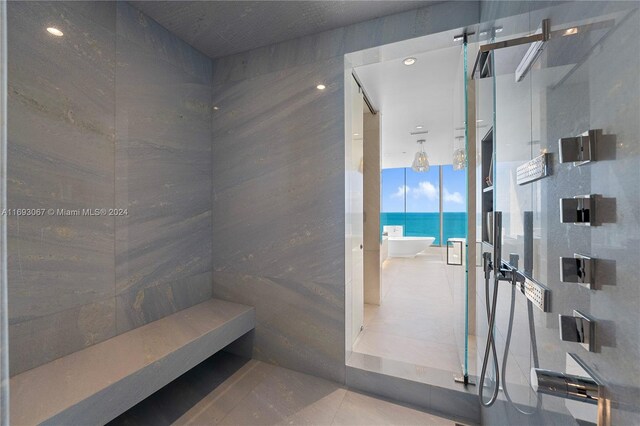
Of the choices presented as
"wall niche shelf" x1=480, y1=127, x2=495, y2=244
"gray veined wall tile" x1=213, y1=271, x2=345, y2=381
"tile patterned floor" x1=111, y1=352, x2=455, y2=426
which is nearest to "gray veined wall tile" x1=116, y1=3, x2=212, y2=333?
"gray veined wall tile" x1=213, y1=271, x2=345, y2=381

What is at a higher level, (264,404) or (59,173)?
(59,173)

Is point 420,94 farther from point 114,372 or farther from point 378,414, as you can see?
point 114,372

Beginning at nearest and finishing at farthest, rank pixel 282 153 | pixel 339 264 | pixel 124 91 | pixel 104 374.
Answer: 1. pixel 104 374
2. pixel 124 91
3. pixel 339 264
4. pixel 282 153

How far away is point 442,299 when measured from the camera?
353 cm

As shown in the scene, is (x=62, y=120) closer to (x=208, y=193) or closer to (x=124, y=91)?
(x=124, y=91)

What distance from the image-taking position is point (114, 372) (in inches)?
55.1

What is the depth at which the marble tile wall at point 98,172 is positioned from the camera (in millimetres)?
1399

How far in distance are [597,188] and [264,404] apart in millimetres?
2097

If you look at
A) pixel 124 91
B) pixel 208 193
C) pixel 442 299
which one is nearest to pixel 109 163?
pixel 124 91

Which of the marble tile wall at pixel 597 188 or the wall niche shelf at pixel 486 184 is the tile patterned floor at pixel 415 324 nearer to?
the wall niche shelf at pixel 486 184

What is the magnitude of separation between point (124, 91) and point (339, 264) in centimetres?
200

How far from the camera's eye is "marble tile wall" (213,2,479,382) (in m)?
2.08

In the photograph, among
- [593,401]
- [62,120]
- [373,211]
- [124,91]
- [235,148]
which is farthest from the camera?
[373,211]

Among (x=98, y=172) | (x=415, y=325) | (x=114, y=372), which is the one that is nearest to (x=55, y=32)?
(x=98, y=172)
